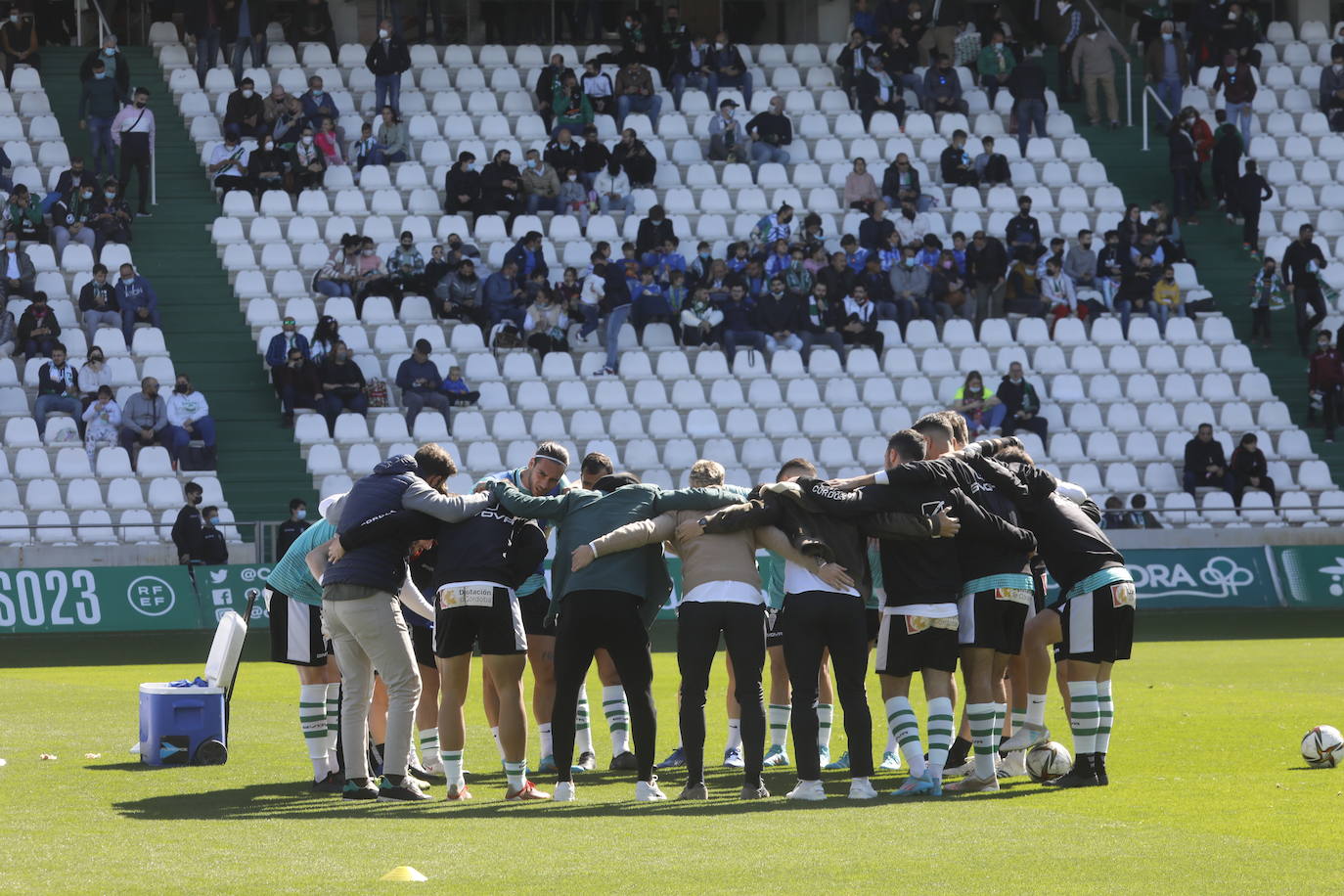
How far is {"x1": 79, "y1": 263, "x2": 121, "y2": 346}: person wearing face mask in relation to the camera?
87.7 feet

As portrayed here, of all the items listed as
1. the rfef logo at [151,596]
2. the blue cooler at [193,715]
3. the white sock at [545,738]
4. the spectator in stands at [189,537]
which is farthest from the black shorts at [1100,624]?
the rfef logo at [151,596]

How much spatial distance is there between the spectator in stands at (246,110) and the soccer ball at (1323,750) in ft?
74.0

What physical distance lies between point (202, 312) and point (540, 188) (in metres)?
5.65

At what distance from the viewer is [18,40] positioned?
31922mm

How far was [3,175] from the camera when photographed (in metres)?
28.8

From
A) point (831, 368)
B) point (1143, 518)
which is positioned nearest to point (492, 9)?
point (831, 368)

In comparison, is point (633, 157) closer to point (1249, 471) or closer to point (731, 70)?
point (731, 70)

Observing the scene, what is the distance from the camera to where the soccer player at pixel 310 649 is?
11.3m

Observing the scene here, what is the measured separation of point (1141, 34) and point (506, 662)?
91.7ft

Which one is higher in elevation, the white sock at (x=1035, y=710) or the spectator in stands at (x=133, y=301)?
the spectator in stands at (x=133, y=301)

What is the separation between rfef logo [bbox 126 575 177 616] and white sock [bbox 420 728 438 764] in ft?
39.6

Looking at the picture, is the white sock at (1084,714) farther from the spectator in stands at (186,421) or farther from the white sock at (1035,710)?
the spectator in stands at (186,421)

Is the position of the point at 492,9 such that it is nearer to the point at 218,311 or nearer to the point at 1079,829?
the point at 218,311

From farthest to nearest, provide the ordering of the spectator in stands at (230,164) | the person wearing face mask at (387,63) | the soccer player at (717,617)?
the person wearing face mask at (387,63) → the spectator in stands at (230,164) → the soccer player at (717,617)
